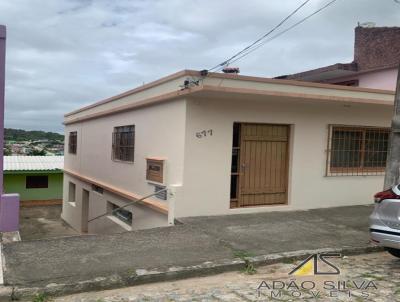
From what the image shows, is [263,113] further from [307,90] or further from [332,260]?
[332,260]

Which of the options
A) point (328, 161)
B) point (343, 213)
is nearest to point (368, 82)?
point (328, 161)

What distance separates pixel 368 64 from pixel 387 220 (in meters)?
12.1

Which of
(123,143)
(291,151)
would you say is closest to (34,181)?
(123,143)

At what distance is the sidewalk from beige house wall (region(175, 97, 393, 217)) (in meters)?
0.65

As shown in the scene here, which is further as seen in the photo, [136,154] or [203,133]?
[136,154]

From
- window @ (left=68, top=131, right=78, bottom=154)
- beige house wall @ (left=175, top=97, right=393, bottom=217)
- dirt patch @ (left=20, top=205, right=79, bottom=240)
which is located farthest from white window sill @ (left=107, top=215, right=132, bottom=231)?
window @ (left=68, top=131, right=78, bottom=154)

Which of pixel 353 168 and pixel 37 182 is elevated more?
pixel 353 168

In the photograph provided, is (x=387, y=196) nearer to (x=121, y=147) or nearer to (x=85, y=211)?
(x=121, y=147)

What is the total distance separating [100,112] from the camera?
14.2 m

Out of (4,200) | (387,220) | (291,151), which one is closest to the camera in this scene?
(387,220)

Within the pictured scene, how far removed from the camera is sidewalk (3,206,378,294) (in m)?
4.97

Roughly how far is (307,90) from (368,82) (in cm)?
664

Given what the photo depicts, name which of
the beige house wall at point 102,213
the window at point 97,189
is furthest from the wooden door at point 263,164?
the window at point 97,189

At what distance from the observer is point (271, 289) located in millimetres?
4961
